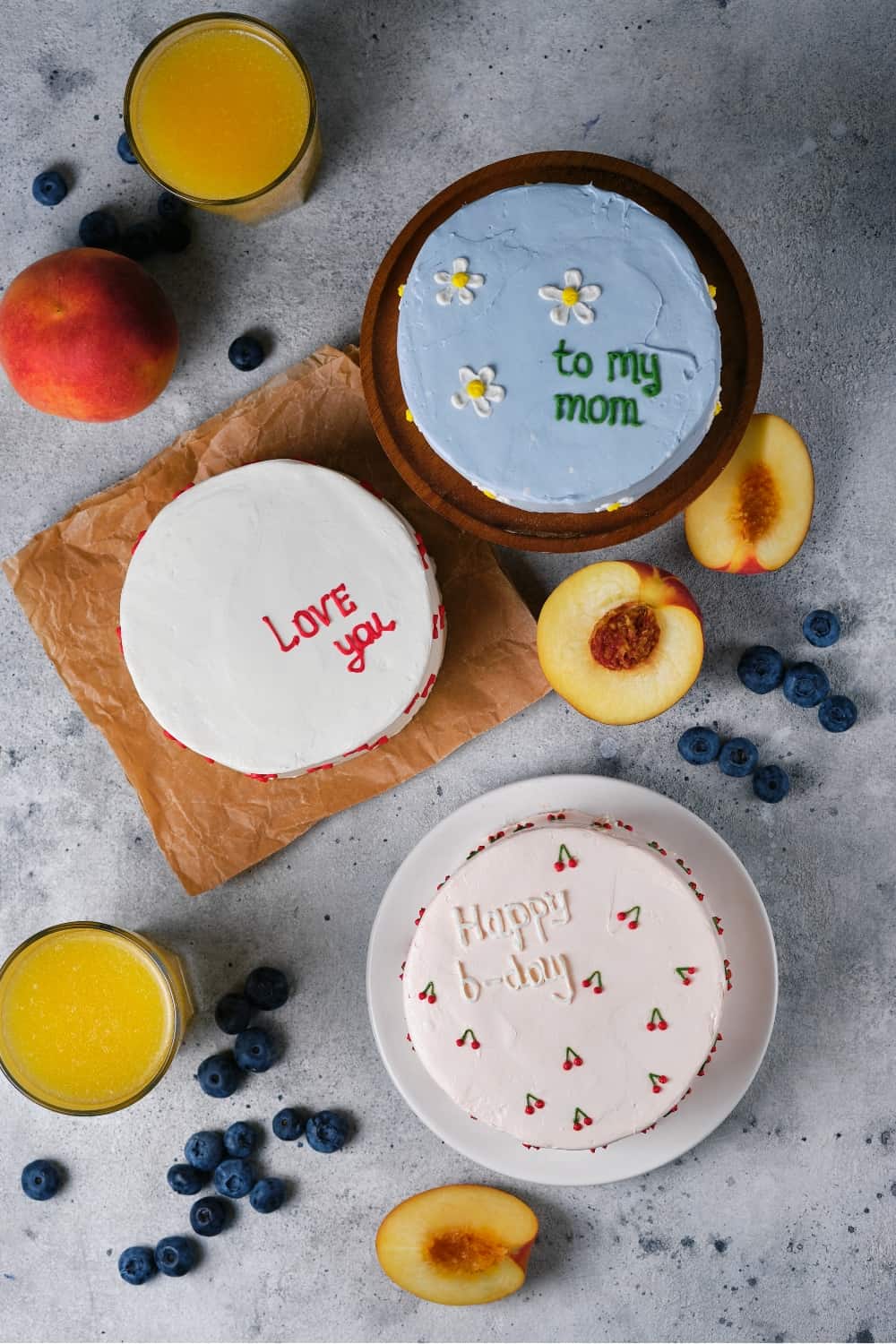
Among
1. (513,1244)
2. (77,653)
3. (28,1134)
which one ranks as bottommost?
(513,1244)

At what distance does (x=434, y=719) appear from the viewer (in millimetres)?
2012

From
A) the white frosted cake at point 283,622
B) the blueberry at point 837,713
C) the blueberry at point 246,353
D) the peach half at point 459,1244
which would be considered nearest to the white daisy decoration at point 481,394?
the white frosted cake at point 283,622

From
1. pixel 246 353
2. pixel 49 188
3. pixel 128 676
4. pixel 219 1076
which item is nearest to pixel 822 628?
pixel 246 353

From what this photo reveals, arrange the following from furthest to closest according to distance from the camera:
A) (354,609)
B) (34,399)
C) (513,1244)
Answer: (513,1244) → (34,399) → (354,609)

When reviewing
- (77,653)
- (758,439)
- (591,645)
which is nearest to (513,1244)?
(591,645)

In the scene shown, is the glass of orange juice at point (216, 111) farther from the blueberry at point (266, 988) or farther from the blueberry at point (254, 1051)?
the blueberry at point (254, 1051)

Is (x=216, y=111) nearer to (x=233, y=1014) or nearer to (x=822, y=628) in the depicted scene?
(x=822, y=628)

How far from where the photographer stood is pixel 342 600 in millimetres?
1795

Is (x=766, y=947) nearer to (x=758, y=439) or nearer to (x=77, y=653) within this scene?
(x=758, y=439)

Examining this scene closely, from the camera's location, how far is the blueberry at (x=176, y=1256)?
6.77ft

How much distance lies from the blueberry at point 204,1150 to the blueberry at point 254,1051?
6.4 inches

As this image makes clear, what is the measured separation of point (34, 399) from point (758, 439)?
1316 millimetres

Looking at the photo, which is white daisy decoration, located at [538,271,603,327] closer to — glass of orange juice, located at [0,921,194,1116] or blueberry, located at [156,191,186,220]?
blueberry, located at [156,191,186,220]

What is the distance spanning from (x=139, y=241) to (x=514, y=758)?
1239 mm
